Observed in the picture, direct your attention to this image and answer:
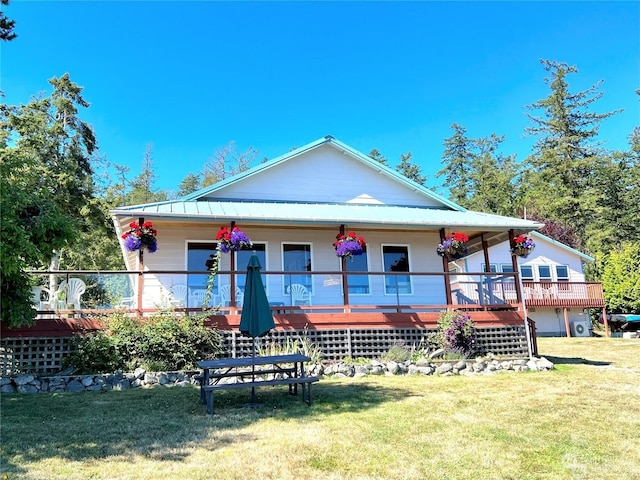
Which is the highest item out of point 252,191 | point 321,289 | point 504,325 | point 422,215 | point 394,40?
point 394,40

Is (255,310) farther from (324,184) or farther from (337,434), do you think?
(324,184)

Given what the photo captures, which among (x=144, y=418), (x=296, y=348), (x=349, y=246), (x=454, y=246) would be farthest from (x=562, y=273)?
(x=144, y=418)

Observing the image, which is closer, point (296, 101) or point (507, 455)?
point (507, 455)

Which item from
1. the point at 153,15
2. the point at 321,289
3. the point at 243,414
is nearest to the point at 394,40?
the point at 153,15

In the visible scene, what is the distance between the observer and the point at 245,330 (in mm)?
7992

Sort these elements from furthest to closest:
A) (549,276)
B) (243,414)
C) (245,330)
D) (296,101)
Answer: (296,101) → (549,276) → (245,330) → (243,414)

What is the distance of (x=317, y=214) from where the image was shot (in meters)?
13.1

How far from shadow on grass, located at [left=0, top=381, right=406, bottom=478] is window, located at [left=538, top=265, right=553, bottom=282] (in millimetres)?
20189

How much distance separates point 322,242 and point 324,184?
2257 millimetres

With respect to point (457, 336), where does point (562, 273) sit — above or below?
above

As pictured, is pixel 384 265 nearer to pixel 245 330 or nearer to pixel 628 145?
pixel 245 330

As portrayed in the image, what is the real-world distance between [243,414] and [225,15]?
14.5m

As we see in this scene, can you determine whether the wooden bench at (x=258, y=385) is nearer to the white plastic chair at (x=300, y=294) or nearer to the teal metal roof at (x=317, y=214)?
the white plastic chair at (x=300, y=294)

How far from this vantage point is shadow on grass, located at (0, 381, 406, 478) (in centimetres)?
503
